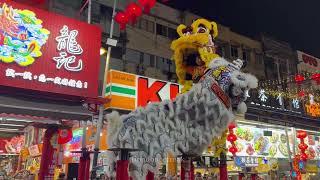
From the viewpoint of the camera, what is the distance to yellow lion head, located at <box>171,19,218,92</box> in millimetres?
5997

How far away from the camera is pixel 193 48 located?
6152 mm

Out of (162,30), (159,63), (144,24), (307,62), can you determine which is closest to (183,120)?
(159,63)

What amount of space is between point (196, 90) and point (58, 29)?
22.6ft

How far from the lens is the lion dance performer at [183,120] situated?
182 inches

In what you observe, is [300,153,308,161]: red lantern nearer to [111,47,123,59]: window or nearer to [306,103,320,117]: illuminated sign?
[306,103,320,117]: illuminated sign

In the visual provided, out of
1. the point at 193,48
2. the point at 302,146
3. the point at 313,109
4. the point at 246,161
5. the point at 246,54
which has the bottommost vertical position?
the point at 246,161

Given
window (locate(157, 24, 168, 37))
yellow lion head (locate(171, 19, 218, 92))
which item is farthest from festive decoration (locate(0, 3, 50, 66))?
window (locate(157, 24, 168, 37))

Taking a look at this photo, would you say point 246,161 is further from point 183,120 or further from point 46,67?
point 183,120

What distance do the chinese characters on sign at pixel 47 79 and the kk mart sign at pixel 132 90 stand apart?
6.26ft

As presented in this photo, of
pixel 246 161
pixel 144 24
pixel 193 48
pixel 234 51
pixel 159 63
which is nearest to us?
pixel 193 48

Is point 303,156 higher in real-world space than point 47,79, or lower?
lower

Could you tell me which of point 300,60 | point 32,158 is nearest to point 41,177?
point 32,158

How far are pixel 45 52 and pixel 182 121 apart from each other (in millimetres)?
6562

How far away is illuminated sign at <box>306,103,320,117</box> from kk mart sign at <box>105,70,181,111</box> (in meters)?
13.3
